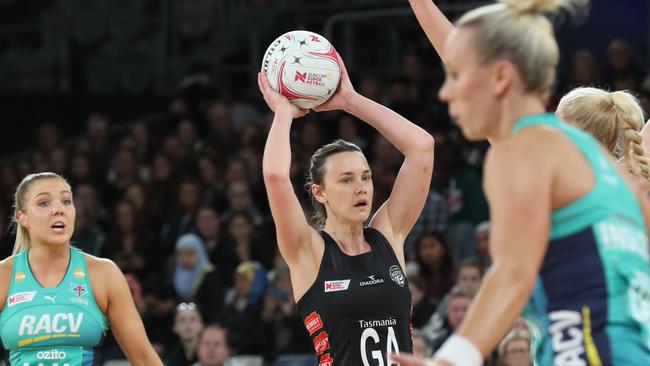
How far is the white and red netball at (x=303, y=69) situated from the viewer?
512cm

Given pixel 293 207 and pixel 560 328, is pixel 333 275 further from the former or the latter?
pixel 560 328

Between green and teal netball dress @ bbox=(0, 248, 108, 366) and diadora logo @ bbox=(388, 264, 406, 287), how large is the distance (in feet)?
4.86

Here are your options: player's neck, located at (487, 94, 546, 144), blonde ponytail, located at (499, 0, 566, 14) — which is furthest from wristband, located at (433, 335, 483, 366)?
blonde ponytail, located at (499, 0, 566, 14)

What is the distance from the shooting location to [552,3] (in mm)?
3225

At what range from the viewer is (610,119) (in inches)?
171

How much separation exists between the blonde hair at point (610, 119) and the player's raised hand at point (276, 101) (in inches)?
48.6

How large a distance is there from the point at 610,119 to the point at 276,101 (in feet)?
4.86

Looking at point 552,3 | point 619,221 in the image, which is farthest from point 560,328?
point 552,3

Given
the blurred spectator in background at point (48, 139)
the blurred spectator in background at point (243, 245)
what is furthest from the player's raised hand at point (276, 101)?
the blurred spectator in background at point (48, 139)

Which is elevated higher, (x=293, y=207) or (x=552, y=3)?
(x=552, y=3)

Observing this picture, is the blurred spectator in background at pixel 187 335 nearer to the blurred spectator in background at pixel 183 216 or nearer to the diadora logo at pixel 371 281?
the blurred spectator in background at pixel 183 216

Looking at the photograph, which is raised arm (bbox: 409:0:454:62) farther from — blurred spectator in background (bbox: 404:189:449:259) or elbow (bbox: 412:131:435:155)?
blurred spectator in background (bbox: 404:189:449:259)

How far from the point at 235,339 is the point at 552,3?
6.79 metres

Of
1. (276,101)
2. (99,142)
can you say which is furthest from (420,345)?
(99,142)
